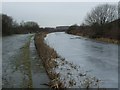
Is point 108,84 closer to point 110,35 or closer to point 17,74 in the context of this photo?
point 17,74

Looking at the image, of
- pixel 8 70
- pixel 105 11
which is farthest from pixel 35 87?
pixel 105 11

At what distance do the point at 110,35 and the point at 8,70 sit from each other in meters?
42.5

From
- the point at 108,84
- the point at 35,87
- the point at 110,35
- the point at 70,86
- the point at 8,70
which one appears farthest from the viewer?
the point at 110,35

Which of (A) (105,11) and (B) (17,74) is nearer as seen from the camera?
(B) (17,74)

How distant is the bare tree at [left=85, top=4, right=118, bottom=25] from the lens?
291 feet

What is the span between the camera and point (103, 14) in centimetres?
8925

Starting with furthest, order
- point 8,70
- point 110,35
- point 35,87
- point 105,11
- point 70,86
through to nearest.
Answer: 1. point 105,11
2. point 110,35
3. point 8,70
4. point 70,86
5. point 35,87

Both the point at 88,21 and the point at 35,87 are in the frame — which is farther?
the point at 88,21

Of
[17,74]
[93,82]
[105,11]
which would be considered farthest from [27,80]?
[105,11]

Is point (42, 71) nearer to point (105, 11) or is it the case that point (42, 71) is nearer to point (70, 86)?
point (70, 86)

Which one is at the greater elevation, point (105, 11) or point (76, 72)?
point (105, 11)

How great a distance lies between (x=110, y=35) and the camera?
2169 inches

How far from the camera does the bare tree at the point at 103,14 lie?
291ft

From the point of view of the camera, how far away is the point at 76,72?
15.4m
